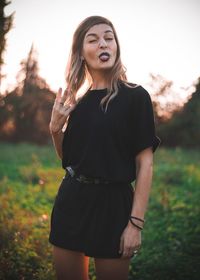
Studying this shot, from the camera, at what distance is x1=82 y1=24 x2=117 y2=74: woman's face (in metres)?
2.31

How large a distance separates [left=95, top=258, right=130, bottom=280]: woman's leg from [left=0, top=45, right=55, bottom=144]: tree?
12.3 meters

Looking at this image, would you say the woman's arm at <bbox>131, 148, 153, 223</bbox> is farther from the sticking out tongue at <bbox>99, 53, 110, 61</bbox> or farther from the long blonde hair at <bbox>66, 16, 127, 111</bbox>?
the sticking out tongue at <bbox>99, 53, 110, 61</bbox>

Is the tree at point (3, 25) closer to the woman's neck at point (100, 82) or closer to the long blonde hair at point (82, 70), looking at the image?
the long blonde hair at point (82, 70)

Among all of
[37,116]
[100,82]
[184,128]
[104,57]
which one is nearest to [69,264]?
[100,82]

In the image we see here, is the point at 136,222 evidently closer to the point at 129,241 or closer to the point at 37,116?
the point at 129,241

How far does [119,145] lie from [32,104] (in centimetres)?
1520

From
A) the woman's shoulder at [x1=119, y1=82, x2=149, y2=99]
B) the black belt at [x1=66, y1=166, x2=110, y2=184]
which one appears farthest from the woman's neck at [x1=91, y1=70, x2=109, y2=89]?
the black belt at [x1=66, y1=166, x2=110, y2=184]

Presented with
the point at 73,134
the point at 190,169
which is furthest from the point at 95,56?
the point at 190,169

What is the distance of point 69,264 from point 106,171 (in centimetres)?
65

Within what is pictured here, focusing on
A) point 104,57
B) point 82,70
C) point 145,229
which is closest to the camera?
point 104,57

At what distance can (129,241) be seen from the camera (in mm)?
2025

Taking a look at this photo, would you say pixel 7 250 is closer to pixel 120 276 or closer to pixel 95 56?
pixel 120 276

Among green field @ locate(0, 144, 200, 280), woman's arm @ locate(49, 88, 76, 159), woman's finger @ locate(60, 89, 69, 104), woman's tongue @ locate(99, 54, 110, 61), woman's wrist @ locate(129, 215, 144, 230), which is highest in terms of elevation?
woman's tongue @ locate(99, 54, 110, 61)

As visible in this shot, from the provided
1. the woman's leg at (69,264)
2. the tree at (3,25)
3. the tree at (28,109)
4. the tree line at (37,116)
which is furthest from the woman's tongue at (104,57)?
the tree at (28,109)
